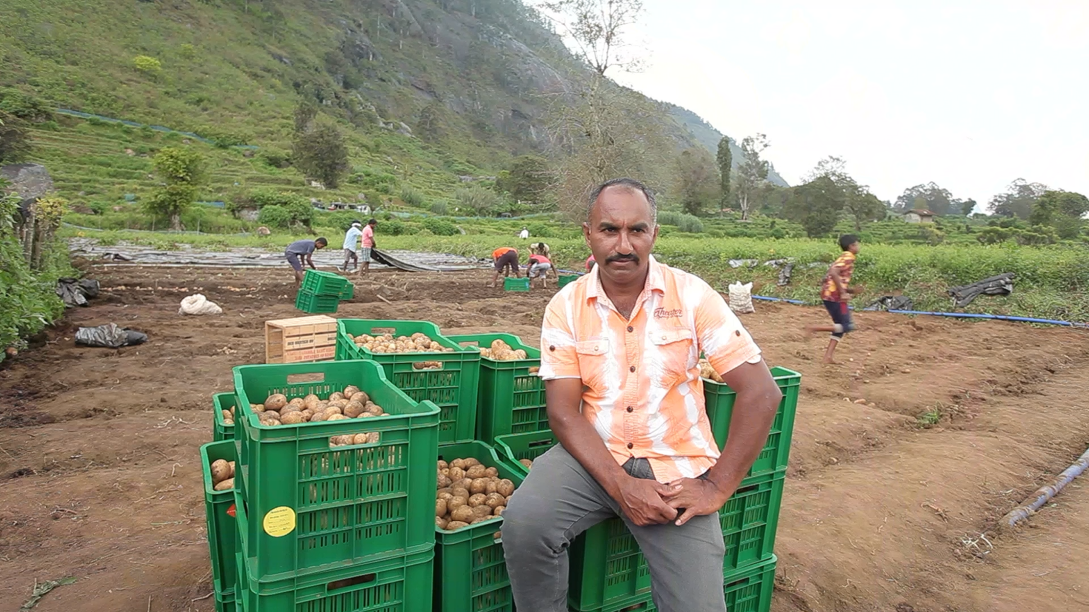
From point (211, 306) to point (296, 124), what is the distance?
56.6 m

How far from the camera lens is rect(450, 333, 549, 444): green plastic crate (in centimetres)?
301

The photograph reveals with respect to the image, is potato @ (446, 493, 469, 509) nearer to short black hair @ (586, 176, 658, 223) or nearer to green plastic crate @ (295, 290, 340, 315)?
short black hair @ (586, 176, 658, 223)

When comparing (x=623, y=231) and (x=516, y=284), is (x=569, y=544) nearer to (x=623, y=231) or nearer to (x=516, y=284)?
(x=623, y=231)

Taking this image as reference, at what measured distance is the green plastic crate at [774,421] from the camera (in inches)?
96.6

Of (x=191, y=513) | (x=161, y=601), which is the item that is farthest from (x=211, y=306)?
(x=161, y=601)

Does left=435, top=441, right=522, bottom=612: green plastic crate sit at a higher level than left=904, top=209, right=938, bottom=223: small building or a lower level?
lower

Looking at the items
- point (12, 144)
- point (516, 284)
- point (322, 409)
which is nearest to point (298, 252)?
point (516, 284)

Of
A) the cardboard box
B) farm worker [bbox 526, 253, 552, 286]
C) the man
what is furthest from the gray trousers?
farm worker [bbox 526, 253, 552, 286]

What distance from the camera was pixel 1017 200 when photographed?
61.3 m

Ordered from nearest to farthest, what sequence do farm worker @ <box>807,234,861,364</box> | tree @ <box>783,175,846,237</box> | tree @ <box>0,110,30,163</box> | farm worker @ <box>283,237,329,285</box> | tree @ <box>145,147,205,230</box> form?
farm worker @ <box>807,234,861,364</box> < farm worker @ <box>283,237,329,285</box> < tree @ <box>145,147,205,230</box> < tree @ <box>0,110,30,163</box> < tree @ <box>783,175,846,237</box>

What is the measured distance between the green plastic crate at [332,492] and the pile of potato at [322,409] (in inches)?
12.6

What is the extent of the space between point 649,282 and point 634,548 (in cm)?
103

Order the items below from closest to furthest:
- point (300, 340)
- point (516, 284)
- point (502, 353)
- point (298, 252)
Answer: point (502, 353), point (300, 340), point (298, 252), point (516, 284)

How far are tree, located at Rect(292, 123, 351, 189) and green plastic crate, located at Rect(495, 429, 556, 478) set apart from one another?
5130 cm
